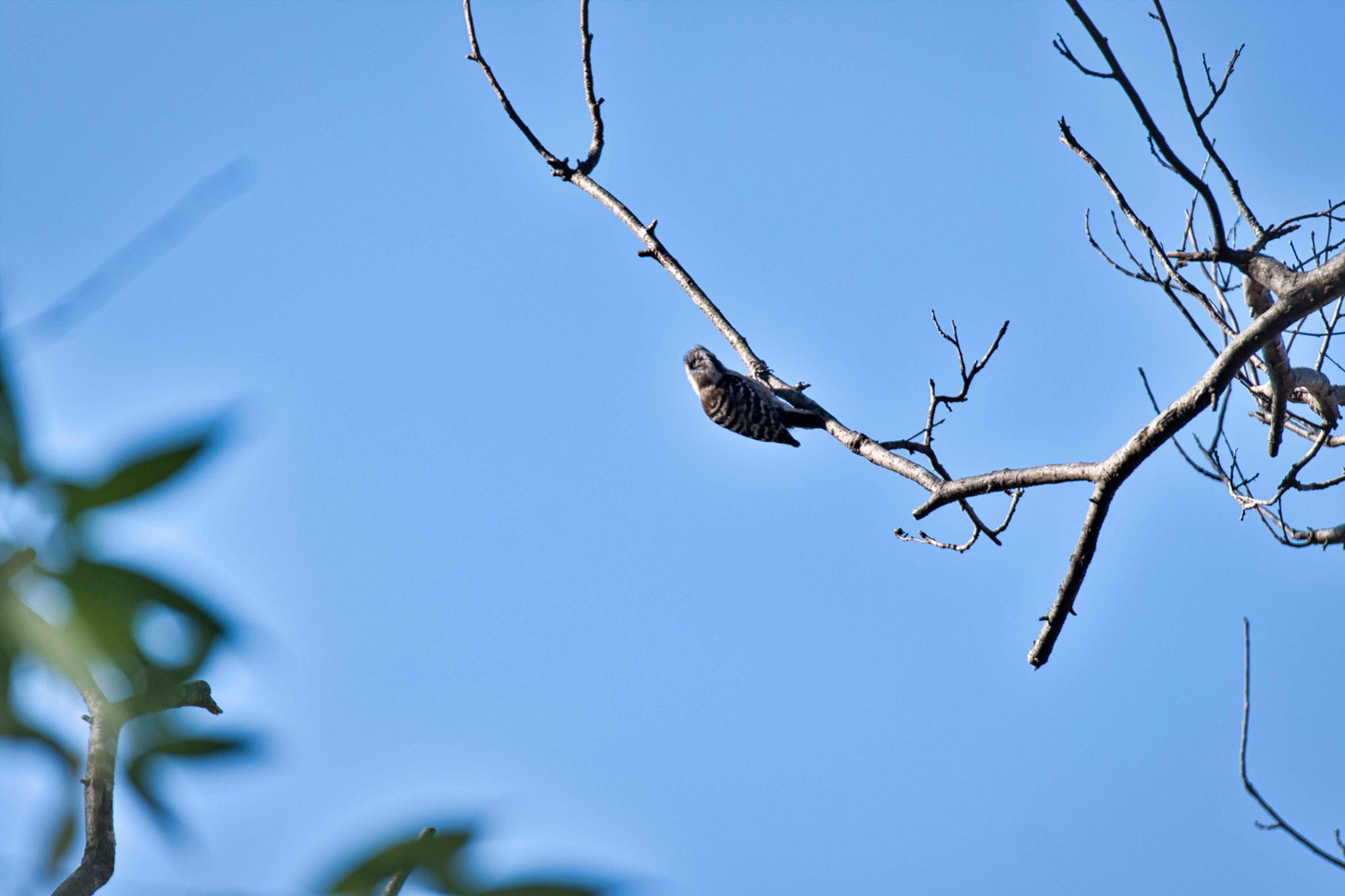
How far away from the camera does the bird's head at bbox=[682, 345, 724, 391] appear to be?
8.02 meters

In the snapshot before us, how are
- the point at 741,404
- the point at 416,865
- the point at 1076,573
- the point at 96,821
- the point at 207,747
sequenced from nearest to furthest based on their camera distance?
the point at 416,865
the point at 207,747
the point at 96,821
the point at 1076,573
the point at 741,404

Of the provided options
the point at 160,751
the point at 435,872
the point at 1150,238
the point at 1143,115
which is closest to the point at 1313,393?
the point at 1150,238

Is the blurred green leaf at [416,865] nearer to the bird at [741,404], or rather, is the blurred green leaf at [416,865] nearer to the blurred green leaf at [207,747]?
the blurred green leaf at [207,747]

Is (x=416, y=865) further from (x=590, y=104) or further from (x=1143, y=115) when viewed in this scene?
(x=590, y=104)

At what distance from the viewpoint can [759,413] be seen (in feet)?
23.8

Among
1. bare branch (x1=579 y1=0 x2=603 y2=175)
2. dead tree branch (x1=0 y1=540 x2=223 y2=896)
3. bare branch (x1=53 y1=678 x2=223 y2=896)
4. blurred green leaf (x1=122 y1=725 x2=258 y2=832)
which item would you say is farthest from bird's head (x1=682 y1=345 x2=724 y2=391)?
blurred green leaf (x1=122 y1=725 x2=258 y2=832)

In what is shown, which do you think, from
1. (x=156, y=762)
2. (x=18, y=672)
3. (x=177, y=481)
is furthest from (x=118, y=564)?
(x=156, y=762)

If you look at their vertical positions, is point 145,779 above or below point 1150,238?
below

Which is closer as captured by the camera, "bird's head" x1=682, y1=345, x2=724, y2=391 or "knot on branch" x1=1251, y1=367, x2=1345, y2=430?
"knot on branch" x1=1251, y1=367, x2=1345, y2=430

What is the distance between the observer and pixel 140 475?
3.18ft

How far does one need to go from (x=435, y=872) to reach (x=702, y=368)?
727 centimetres

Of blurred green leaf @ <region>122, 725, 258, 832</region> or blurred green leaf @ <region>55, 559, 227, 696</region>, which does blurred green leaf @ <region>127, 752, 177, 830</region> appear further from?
blurred green leaf @ <region>55, 559, 227, 696</region>

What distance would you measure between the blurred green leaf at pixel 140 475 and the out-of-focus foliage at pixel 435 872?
18.7 inches

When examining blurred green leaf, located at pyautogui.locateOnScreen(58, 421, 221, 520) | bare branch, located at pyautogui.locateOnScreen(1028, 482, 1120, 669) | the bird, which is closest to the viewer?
blurred green leaf, located at pyautogui.locateOnScreen(58, 421, 221, 520)
